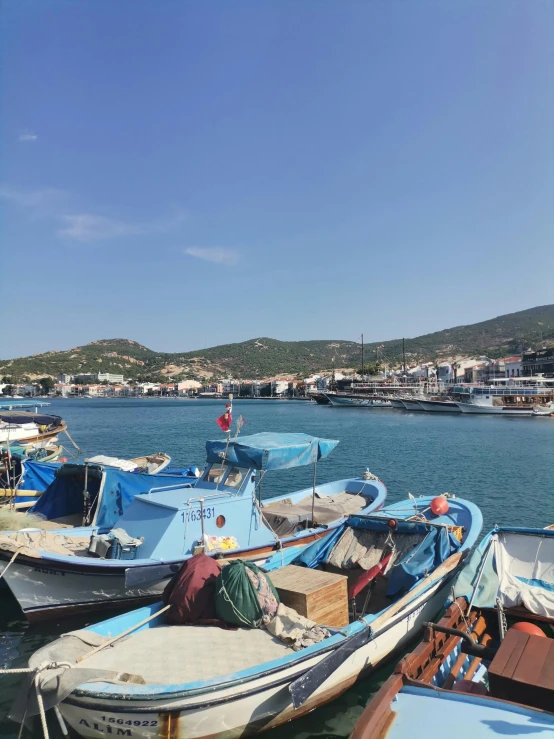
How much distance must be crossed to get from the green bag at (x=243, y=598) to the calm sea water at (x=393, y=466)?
5.11ft

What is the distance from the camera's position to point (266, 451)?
A: 38.7ft

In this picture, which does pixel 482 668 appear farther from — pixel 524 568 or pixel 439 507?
pixel 439 507

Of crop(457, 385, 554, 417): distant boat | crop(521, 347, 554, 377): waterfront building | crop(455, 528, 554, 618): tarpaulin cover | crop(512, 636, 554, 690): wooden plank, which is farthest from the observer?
crop(521, 347, 554, 377): waterfront building

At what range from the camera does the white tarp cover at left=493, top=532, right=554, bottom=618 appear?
878 centimetres

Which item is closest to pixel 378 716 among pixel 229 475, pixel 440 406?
pixel 229 475

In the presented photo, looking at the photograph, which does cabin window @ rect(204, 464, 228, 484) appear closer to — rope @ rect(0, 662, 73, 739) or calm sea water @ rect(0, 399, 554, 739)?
calm sea water @ rect(0, 399, 554, 739)

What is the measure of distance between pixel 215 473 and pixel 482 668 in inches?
291

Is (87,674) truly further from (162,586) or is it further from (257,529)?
(257,529)

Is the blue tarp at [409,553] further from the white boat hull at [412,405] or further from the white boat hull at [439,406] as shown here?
the white boat hull at [412,405]

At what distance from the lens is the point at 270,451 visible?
39.0 ft

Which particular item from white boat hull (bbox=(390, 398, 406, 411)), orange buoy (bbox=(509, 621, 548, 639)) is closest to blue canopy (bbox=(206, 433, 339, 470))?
orange buoy (bbox=(509, 621, 548, 639))

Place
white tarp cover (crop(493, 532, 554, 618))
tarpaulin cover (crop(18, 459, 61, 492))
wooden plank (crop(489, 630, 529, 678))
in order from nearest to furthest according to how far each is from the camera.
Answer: wooden plank (crop(489, 630, 529, 678)) < white tarp cover (crop(493, 532, 554, 618)) < tarpaulin cover (crop(18, 459, 61, 492))

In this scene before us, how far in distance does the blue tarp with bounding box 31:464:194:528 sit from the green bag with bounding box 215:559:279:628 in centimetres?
691

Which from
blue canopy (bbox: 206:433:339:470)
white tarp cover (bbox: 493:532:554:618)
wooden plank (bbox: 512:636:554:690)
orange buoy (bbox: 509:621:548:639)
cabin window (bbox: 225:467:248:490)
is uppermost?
blue canopy (bbox: 206:433:339:470)
